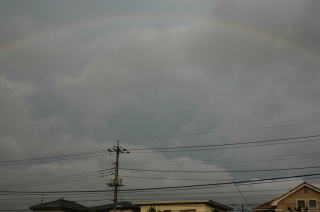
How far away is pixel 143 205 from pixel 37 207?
17993 millimetres

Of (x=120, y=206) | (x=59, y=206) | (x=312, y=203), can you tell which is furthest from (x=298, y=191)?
(x=59, y=206)

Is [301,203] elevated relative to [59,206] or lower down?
elevated

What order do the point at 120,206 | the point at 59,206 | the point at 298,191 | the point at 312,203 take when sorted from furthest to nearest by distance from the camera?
the point at 59,206 → the point at 120,206 → the point at 298,191 → the point at 312,203

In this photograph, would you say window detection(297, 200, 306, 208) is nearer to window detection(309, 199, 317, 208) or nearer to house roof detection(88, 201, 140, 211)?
window detection(309, 199, 317, 208)

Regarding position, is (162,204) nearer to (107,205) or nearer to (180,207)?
(180,207)

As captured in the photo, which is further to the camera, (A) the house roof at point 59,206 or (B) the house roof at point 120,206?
(A) the house roof at point 59,206

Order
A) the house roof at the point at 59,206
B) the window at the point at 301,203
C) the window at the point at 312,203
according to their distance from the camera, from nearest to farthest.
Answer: the window at the point at 312,203 < the window at the point at 301,203 < the house roof at the point at 59,206

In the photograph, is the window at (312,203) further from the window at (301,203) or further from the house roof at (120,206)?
the house roof at (120,206)

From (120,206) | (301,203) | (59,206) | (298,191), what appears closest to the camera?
(301,203)

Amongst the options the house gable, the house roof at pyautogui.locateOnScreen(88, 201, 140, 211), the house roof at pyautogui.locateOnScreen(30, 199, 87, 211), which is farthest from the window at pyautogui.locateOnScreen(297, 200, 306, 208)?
the house roof at pyautogui.locateOnScreen(30, 199, 87, 211)

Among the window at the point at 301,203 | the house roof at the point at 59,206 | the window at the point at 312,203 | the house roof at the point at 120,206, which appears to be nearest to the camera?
the window at the point at 312,203

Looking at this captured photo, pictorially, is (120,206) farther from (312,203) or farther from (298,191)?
(312,203)

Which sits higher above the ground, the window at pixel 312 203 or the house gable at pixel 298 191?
the house gable at pixel 298 191

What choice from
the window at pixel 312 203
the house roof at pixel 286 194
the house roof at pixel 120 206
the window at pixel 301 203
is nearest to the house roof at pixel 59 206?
the house roof at pixel 120 206
